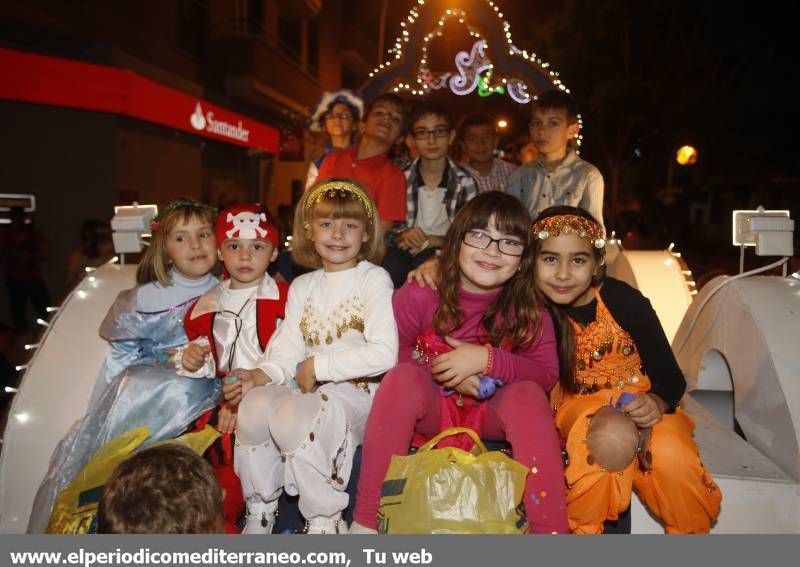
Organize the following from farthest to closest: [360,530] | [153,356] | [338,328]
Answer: [153,356] < [338,328] < [360,530]

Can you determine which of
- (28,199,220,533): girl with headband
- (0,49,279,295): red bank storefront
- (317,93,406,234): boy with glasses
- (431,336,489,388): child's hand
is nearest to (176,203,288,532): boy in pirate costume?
(28,199,220,533): girl with headband

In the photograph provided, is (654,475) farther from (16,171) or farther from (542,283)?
(16,171)

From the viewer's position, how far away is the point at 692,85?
1653 cm

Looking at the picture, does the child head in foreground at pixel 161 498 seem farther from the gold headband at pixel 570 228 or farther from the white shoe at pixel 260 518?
the gold headband at pixel 570 228

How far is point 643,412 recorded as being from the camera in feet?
8.10

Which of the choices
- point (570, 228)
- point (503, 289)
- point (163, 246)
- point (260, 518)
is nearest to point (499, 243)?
point (503, 289)

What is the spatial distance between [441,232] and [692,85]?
48.9 ft

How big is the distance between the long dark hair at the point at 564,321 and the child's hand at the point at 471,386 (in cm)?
43

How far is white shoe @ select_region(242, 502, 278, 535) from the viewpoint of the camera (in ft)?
8.27

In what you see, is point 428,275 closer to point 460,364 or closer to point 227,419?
point 460,364

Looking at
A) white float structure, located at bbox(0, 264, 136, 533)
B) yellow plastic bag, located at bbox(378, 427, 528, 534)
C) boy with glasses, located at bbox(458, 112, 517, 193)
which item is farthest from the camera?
boy with glasses, located at bbox(458, 112, 517, 193)

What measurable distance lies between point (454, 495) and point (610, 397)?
93 cm

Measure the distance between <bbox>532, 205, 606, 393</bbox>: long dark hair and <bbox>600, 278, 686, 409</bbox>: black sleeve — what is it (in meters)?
0.13

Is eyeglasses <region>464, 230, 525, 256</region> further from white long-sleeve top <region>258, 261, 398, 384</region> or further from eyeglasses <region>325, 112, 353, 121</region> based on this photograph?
eyeglasses <region>325, 112, 353, 121</region>
